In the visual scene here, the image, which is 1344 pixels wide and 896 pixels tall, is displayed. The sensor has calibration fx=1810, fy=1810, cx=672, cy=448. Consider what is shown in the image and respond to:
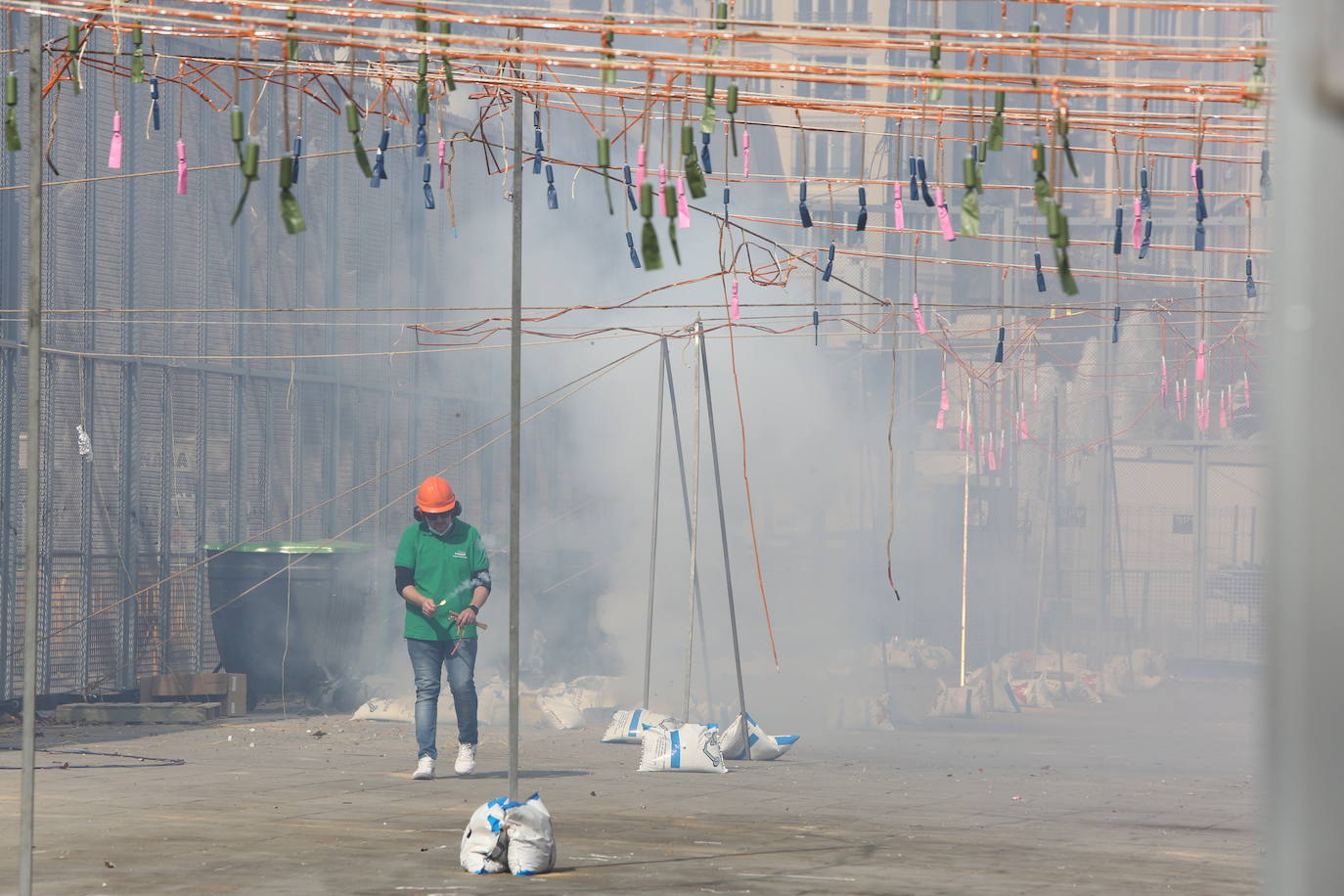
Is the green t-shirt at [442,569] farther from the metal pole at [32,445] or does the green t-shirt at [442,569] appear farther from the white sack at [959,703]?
the white sack at [959,703]

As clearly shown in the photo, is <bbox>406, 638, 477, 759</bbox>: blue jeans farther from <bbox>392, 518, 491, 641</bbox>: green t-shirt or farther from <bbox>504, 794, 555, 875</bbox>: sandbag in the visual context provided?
<bbox>504, 794, 555, 875</bbox>: sandbag

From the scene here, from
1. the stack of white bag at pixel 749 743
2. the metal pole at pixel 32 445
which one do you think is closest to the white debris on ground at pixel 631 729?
the stack of white bag at pixel 749 743

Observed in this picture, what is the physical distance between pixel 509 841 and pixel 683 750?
392cm

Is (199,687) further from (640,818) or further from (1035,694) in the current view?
(1035,694)

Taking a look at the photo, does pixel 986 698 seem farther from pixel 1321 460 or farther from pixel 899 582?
pixel 1321 460

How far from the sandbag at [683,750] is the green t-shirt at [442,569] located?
130cm

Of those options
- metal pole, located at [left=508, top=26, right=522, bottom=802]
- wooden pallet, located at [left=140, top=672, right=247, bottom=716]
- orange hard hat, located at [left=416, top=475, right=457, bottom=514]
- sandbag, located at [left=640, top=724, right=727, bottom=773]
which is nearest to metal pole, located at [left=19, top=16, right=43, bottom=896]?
metal pole, located at [left=508, top=26, right=522, bottom=802]

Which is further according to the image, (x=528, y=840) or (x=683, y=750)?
(x=683, y=750)

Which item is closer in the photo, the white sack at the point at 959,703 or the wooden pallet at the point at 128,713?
the wooden pallet at the point at 128,713

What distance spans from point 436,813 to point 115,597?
8.83m

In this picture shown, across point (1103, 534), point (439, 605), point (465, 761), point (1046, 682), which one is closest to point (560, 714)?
point (465, 761)

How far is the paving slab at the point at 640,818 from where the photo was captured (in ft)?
21.3

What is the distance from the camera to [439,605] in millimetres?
9805

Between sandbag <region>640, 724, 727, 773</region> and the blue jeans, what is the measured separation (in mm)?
1104
